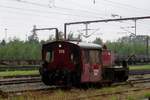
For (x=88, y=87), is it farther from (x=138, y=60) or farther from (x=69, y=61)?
(x=138, y=60)

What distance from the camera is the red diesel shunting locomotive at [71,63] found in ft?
71.3

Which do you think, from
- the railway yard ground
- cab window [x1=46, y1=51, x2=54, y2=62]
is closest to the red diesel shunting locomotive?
cab window [x1=46, y1=51, x2=54, y2=62]

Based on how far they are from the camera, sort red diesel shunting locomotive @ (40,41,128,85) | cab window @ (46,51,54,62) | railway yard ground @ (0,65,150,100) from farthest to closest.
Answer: cab window @ (46,51,54,62)
red diesel shunting locomotive @ (40,41,128,85)
railway yard ground @ (0,65,150,100)

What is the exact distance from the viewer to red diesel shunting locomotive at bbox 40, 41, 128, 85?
21.7 metres

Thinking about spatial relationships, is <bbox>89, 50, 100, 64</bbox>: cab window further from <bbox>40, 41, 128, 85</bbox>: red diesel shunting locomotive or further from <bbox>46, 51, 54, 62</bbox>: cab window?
<bbox>46, 51, 54, 62</bbox>: cab window

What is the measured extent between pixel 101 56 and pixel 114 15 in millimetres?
30751

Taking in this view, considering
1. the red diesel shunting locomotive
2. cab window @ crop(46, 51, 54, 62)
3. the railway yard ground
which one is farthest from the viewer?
cab window @ crop(46, 51, 54, 62)

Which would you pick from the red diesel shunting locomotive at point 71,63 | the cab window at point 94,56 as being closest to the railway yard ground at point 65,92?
the red diesel shunting locomotive at point 71,63

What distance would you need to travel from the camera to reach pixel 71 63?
2189 centimetres

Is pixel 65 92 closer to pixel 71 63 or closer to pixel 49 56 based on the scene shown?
pixel 71 63

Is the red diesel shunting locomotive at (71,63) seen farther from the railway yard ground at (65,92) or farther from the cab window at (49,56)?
the railway yard ground at (65,92)

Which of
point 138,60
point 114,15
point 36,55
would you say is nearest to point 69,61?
point 114,15

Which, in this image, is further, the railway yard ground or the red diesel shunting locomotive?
the red diesel shunting locomotive

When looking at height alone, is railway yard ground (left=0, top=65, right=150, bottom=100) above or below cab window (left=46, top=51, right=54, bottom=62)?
below
